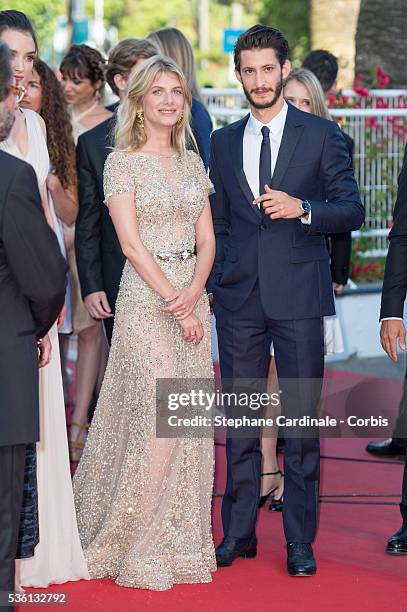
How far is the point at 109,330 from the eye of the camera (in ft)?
21.5

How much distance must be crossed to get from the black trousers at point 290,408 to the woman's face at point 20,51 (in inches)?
52.7

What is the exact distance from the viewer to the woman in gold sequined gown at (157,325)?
5.31 m

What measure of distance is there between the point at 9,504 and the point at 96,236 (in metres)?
2.62

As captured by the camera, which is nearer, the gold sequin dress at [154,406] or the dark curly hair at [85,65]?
the gold sequin dress at [154,406]

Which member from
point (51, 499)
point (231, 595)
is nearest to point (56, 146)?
point (51, 499)

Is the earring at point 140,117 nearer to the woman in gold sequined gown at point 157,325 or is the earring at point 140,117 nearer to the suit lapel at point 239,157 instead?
the woman in gold sequined gown at point 157,325

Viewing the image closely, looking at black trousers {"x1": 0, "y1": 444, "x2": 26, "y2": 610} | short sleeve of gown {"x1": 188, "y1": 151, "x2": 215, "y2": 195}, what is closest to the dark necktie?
short sleeve of gown {"x1": 188, "y1": 151, "x2": 215, "y2": 195}

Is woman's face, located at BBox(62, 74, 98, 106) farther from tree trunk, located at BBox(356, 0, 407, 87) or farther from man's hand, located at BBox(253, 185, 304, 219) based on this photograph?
tree trunk, located at BBox(356, 0, 407, 87)

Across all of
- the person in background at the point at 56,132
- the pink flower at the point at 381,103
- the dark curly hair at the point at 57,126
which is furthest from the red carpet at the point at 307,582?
the pink flower at the point at 381,103

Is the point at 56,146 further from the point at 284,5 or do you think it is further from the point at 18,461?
the point at 284,5

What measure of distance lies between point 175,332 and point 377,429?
3368 millimetres

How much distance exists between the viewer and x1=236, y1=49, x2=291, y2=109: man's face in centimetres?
532

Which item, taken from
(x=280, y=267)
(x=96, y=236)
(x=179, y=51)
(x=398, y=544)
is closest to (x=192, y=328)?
(x=280, y=267)

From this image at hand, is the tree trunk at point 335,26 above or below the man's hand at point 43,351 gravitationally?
above
